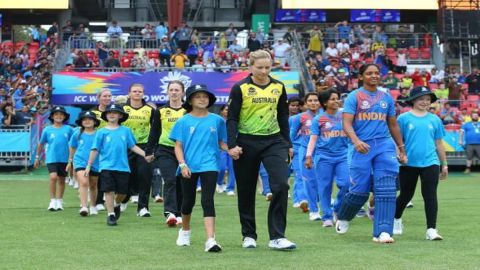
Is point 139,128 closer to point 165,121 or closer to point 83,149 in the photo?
point 83,149

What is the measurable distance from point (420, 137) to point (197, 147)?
2.67 metres

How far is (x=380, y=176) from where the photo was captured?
9555 mm

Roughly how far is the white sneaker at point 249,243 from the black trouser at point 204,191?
17.8 inches

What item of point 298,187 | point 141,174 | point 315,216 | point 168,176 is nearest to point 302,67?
point 298,187

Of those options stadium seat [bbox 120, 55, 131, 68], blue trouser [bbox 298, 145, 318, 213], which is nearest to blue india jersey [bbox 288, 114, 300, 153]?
blue trouser [bbox 298, 145, 318, 213]

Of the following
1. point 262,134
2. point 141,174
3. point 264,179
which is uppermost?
point 262,134

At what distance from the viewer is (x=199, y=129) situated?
30.7ft

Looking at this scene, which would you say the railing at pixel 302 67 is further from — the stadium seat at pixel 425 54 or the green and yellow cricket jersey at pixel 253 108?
the green and yellow cricket jersey at pixel 253 108

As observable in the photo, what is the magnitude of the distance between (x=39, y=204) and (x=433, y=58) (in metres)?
24.9

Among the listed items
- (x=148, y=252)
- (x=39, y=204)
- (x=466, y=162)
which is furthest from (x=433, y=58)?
(x=148, y=252)

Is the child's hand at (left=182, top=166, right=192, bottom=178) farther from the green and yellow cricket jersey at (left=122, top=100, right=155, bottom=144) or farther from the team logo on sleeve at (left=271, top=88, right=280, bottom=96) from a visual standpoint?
the green and yellow cricket jersey at (left=122, top=100, right=155, bottom=144)

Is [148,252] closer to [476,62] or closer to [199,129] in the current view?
[199,129]

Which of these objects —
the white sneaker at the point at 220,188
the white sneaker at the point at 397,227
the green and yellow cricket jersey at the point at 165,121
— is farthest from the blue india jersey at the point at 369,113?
the white sneaker at the point at 220,188

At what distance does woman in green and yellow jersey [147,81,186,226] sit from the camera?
38.6 ft
